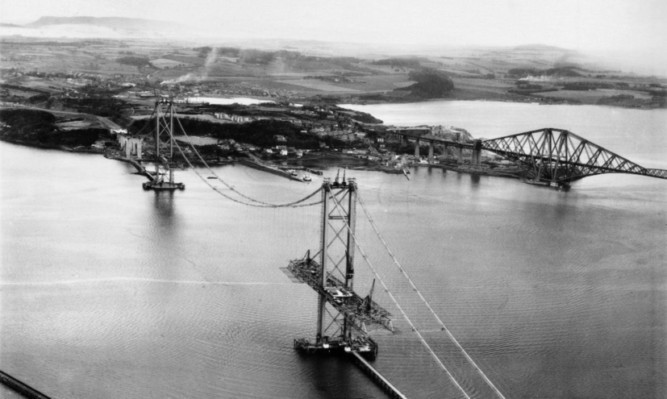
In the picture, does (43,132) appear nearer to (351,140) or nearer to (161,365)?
(351,140)

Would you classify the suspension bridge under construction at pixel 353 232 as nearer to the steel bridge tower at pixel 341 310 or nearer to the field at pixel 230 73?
the steel bridge tower at pixel 341 310

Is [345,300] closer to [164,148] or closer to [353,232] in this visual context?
[353,232]

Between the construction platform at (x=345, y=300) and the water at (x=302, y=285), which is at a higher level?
the construction platform at (x=345, y=300)

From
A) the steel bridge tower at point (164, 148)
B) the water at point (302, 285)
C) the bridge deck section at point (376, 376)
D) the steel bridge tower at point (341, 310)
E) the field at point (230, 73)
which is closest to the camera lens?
the bridge deck section at point (376, 376)

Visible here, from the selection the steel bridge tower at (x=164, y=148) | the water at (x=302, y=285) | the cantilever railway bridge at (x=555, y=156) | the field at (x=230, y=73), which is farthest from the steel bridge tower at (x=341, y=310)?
→ the field at (x=230, y=73)

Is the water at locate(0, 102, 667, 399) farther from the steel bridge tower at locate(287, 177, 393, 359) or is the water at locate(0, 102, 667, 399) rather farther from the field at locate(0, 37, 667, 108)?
the field at locate(0, 37, 667, 108)

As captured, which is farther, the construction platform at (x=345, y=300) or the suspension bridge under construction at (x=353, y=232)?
the suspension bridge under construction at (x=353, y=232)

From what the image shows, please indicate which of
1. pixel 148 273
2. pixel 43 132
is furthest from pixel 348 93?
pixel 148 273
